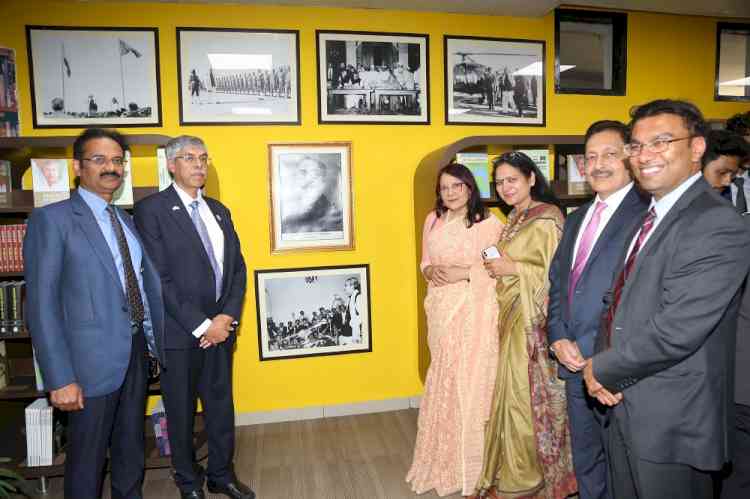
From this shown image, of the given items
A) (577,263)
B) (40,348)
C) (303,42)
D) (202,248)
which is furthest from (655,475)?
(303,42)

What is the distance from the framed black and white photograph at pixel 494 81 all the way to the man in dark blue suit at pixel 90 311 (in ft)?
7.65

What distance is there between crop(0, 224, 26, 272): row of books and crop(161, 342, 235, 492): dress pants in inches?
40.3

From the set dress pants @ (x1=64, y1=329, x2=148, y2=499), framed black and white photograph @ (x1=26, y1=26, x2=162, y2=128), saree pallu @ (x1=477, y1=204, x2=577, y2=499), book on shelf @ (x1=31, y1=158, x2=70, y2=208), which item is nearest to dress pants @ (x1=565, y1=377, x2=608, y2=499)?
saree pallu @ (x1=477, y1=204, x2=577, y2=499)

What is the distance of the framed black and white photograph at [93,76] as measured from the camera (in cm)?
309

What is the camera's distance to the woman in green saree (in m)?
2.34

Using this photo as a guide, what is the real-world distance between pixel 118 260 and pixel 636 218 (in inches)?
88.6

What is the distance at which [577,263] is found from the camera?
6.80ft

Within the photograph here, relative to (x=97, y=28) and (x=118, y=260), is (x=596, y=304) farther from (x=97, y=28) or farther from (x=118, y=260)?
(x=97, y=28)

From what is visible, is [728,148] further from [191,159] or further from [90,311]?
[90,311]

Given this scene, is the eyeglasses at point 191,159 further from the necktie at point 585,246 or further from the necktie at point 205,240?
the necktie at point 585,246

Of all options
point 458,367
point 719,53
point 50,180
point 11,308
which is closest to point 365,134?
point 458,367

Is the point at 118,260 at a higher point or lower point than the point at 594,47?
lower

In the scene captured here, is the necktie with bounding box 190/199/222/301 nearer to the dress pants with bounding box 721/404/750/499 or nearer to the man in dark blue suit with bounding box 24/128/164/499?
the man in dark blue suit with bounding box 24/128/164/499

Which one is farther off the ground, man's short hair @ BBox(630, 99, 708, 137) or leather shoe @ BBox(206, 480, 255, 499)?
man's short hair @ BBox(630, 99, 708, 137)
